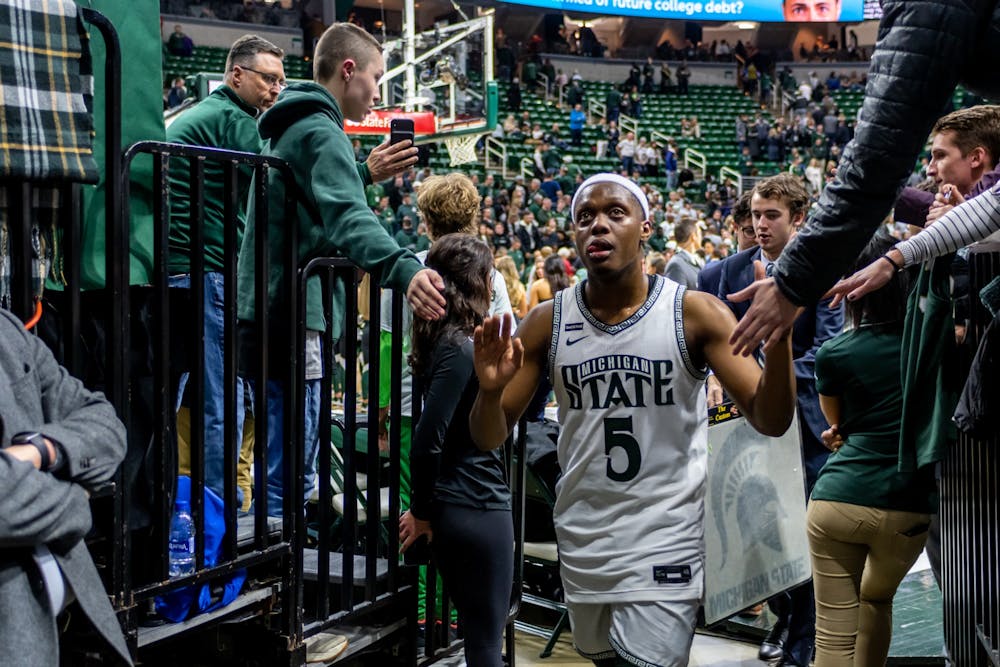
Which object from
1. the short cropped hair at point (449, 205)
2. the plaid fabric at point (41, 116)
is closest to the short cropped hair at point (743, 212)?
the short cropped hair at point (449, 205)

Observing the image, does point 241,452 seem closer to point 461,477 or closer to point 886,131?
point 461,477

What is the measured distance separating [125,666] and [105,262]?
3.23 feet

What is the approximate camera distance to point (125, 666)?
2354 mm

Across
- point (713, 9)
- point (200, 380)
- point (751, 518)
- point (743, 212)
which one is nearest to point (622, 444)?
point (751, 518)

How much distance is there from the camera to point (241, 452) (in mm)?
4934

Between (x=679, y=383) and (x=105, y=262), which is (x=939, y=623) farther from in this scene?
(x=105, y=262)

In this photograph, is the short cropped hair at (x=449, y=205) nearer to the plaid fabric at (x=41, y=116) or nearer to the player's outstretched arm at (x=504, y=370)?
the player's outstretched arm at (x=504, y=370)

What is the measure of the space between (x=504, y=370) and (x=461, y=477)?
85 cm

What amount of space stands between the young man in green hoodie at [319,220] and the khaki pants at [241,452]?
1.19ft

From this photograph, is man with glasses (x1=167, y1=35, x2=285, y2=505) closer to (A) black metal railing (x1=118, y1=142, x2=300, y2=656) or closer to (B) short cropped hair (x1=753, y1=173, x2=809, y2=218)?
(A) black metal railing (x1=118, y1=142, x2=300, y2=656)

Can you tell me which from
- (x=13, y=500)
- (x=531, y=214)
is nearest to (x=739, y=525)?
(x=13, y=500)

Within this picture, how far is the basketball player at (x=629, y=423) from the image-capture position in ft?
9.73

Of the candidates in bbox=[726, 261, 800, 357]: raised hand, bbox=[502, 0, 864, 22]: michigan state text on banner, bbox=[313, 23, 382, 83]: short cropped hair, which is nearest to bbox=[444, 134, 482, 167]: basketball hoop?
bbox=[313, 23, 382, 83]: short cropped hair

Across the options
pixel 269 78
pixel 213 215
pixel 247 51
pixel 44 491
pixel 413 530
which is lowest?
pixel 413 530
